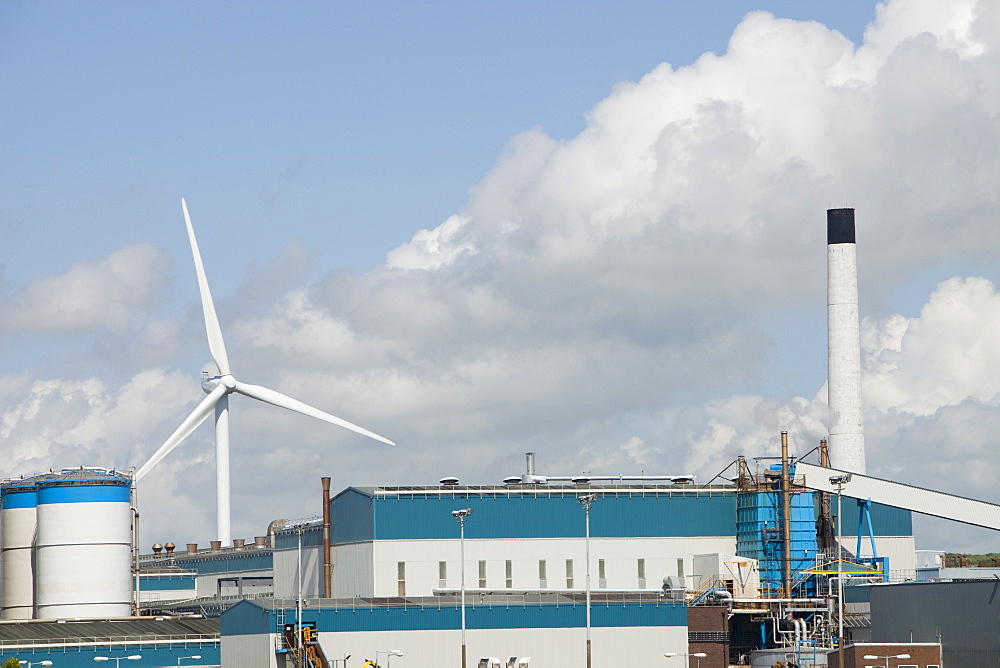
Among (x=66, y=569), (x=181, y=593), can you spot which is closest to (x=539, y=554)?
(x=66, y=569)

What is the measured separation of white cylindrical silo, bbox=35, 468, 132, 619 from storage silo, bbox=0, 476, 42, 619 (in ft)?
6.62

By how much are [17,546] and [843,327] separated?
65.5 meters

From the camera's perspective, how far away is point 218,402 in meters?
129

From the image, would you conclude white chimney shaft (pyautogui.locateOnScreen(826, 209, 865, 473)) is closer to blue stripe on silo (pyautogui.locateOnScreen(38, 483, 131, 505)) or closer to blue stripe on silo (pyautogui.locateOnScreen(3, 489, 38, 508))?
blue stripe on silo (pyautogui.locateOnScreen(38, 483, 131, 505))

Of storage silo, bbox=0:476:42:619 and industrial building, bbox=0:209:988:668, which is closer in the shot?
industrial building, bbox=0:209:988:668

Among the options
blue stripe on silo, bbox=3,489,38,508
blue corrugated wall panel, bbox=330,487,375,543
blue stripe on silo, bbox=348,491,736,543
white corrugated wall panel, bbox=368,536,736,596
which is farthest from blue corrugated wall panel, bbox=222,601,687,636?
blue stripe on silo, bbox=3,489,38,508

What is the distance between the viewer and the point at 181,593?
15025 cm

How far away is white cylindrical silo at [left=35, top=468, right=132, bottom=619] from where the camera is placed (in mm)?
108875

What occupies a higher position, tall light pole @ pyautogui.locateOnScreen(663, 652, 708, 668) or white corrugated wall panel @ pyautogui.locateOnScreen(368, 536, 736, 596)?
white corrugated wall panel @ pyautogui.locateOnScreen(368, 536, 736, 596)

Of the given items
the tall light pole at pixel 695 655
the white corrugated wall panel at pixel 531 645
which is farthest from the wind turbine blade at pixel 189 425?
the tall light pole at pixel 695 655

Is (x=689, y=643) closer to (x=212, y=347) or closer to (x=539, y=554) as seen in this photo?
(x=539, y=554)

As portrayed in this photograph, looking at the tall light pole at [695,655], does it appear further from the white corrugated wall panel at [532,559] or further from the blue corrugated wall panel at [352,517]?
the blue corrugated wall panel at [352,517]

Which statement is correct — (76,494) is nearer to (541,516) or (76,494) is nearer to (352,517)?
(352,517)

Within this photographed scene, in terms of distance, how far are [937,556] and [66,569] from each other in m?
71.0
